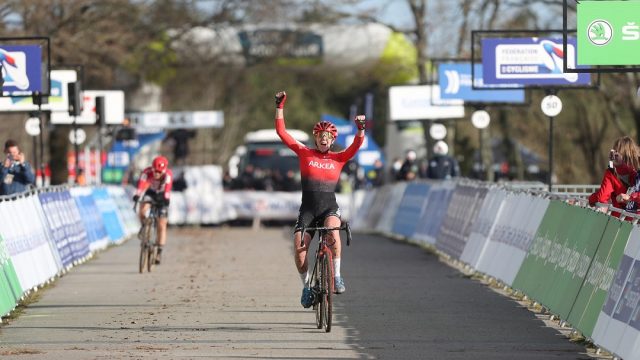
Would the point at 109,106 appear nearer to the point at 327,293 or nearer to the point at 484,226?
the point at 484,226

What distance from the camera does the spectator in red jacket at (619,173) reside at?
50.5ft

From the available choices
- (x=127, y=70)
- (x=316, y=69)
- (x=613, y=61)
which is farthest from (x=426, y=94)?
(x=613, y=61)

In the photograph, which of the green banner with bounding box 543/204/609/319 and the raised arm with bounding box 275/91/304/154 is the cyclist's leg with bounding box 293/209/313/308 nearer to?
the raised arm with bounding box 275/91/304/154

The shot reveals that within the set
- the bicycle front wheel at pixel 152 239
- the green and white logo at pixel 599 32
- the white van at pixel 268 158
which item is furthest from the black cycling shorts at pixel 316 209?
the white van at pixel 268 158

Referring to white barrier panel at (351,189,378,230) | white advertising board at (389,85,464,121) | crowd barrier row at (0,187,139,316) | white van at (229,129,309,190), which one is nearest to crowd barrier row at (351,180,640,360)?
crowd barrier row at (0,187,139,316)

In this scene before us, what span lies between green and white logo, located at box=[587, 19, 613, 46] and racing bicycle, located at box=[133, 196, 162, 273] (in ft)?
22.5

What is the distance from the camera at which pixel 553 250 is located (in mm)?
15750

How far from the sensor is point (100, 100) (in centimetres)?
3406

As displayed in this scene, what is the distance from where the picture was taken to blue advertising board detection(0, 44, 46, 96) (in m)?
26.3

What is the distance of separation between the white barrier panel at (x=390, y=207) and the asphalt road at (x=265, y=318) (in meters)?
10.4

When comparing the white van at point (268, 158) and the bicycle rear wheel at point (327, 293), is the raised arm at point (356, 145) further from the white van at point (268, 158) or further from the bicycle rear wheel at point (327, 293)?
the white van at point (268, 158)

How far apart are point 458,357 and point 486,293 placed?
20.5 ft

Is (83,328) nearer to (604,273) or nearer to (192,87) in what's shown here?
(604,273)

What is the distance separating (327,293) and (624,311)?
314 centimetres
